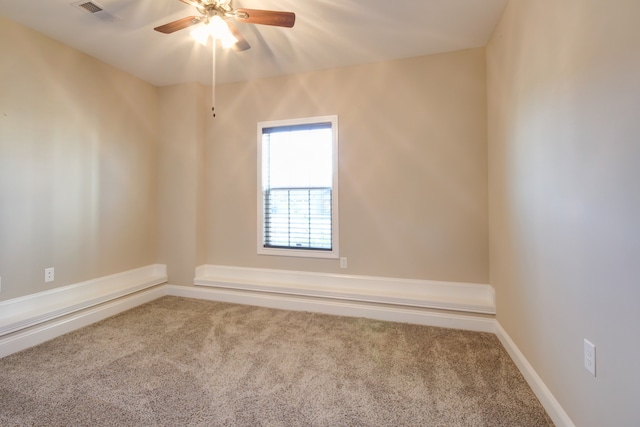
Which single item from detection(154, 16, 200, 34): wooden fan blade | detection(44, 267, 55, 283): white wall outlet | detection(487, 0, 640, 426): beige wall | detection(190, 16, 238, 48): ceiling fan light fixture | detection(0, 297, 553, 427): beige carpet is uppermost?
detection(154, 16, 200, 34): wooden fan blade

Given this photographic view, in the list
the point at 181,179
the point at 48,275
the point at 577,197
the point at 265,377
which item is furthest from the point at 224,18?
the point at 48,275

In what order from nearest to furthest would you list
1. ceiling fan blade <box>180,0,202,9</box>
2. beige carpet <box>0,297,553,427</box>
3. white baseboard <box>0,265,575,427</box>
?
Answer: beige carpet <box>0,297,553,427</box> < ceiling fan blade <box>180,0,202,9</box> < white baseboard <box>0,265,575,427</box>

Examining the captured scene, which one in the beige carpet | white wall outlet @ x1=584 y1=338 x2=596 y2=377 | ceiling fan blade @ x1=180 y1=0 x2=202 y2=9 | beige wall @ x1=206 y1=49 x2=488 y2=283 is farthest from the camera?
beige wall @ x1=206 y1=49 x2=488 y2=283

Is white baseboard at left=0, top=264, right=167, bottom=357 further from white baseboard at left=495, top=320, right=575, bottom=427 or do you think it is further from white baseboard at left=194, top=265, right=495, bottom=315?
white baseboard at left=495, top=320, right=575, bottom=427

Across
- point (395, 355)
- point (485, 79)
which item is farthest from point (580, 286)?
point (485, 79)

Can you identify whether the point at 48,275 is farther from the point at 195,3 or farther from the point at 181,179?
the point at 195,3

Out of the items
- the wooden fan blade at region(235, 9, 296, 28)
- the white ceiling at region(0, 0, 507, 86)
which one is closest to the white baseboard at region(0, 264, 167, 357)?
the white ceiling at region(0, 0, 507, 86)

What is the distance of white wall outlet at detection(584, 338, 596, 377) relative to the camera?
117 cm

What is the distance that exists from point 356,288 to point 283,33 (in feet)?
8.66

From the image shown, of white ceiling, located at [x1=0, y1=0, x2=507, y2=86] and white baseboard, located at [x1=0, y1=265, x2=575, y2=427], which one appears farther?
white baseboard, located at [x1=0, y1=265, x2=575, y2=427]

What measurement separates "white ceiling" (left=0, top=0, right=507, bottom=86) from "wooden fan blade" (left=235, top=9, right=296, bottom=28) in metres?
0.38

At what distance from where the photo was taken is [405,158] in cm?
286

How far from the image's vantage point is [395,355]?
2119 mm

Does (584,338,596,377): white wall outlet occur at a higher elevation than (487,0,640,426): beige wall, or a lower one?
lower
